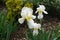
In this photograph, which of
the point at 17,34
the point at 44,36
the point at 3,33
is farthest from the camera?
the point at 17,34

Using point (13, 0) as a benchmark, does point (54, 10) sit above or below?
below

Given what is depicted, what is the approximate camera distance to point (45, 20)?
548cm

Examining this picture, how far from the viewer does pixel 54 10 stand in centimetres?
561

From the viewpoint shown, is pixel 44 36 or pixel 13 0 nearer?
pixel 44 36

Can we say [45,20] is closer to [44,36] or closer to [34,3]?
[34,3]

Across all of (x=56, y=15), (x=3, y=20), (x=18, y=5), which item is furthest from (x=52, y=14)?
(x=3, y=20)

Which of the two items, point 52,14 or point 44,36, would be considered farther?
point 52,14

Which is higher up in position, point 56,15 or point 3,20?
point 3,20

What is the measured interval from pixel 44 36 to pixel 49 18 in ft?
7.10

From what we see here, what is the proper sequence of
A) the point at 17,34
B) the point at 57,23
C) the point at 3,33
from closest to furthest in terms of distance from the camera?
the point at 3,33 → the point at 17,34 → the point at 57,23

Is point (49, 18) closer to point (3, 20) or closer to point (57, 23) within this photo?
point (57, 23)

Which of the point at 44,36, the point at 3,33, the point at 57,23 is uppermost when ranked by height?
the point at 44,36

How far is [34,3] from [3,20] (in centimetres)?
138

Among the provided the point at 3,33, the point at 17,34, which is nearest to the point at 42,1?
the point at 17,34
